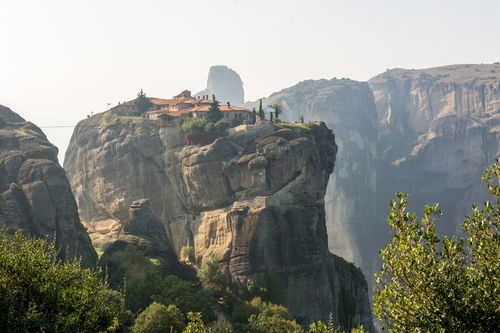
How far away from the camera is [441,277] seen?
2539cm

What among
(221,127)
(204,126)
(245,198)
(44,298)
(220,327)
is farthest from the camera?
(204,126)

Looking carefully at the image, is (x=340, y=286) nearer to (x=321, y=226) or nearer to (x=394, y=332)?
(x=321, y=226)

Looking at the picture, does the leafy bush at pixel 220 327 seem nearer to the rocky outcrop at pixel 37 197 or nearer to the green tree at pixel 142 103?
the rocky outcrop at pixel 37 197

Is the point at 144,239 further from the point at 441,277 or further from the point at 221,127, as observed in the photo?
the point at 441,277

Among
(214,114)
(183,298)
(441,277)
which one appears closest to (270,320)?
(183,298)

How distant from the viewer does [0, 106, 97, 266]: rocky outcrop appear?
75.9 meters

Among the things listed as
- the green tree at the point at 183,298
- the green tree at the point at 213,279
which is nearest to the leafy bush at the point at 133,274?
the green tree at the point at 183,298

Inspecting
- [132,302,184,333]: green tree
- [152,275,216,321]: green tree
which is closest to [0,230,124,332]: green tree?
[132,302,184,333]: green tree

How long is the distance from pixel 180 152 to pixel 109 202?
21.6m

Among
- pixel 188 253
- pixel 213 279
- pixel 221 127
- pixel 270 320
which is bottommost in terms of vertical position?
pixel 270 320

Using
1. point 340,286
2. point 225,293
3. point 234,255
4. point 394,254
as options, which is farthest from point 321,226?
point 394,254

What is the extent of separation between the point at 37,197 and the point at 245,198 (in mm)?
36825

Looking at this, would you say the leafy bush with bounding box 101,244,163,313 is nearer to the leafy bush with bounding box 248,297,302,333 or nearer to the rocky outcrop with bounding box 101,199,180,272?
the rocky outcrop with bounding box 101,199,180,272

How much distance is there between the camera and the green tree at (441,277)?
973 inches
